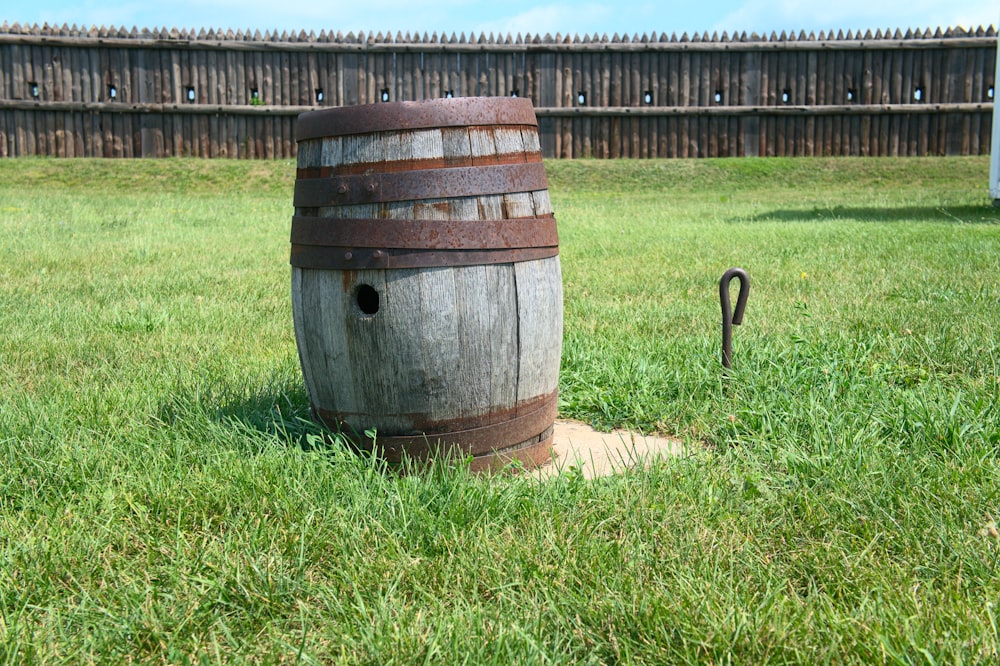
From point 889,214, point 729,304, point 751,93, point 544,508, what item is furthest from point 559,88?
point 544,508

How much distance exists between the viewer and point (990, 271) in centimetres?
633

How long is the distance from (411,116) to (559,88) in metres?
17.1

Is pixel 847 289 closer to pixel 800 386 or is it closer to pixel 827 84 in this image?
pixel 800 386

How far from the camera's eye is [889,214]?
11727 millimetres

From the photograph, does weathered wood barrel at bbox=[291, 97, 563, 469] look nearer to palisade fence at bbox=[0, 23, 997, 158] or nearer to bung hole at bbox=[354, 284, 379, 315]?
bung hole at bbox=[354, 284, 379, 315]

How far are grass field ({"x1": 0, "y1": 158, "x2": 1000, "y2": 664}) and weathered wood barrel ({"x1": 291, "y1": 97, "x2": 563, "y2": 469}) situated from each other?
214mm

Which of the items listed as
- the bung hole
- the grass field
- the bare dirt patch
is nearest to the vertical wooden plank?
the grass field

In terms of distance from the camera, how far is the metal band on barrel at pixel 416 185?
2764mm

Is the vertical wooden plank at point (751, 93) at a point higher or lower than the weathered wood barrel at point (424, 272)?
higher

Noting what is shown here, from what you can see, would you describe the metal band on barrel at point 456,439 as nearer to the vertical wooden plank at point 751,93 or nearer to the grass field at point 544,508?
the grass field at point 544,508

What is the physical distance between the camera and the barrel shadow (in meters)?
10.9

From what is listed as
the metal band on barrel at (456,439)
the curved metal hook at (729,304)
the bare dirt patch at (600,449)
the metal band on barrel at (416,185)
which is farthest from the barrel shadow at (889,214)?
the metal band on barrel at (416,185)

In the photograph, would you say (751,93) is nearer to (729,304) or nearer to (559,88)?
(559,88)

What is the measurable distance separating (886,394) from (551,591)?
77.6 inches
